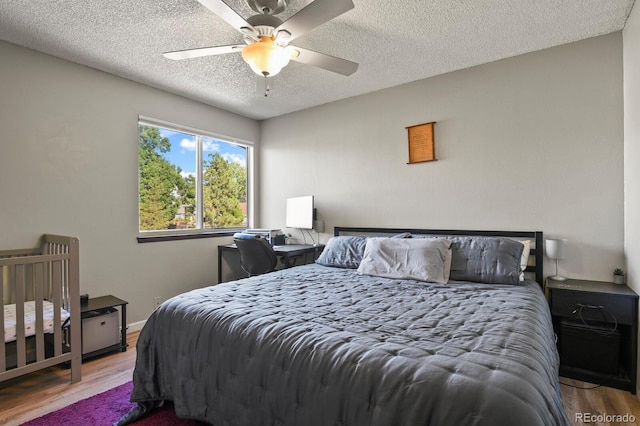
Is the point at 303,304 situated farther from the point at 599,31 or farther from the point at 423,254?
the point at 599,31

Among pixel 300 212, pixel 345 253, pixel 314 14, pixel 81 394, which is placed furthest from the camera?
pixel 300 212

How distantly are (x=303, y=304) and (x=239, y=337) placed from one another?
45 centimetres

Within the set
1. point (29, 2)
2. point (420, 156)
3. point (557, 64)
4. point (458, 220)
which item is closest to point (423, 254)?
point (458, 220)

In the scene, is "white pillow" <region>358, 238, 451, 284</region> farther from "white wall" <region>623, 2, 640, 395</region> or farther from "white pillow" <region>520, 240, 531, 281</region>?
"white wall" <region>623, 2, 640, 395</region>

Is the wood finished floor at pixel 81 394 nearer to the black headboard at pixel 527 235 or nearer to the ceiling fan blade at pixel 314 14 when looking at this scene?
the black headboard at pixel 527 235

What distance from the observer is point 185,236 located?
12.2 feet

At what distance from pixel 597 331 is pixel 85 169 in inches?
163

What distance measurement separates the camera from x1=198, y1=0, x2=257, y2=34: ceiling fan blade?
5.20ft

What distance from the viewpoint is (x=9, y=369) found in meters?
2.14

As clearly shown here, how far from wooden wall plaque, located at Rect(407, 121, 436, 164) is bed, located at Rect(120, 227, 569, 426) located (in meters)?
1.02

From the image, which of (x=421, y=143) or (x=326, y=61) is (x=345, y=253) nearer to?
(x=421, y=143)

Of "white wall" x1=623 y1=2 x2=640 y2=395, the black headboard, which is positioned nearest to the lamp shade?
the black headboard

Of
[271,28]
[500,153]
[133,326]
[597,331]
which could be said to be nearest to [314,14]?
[271,28]

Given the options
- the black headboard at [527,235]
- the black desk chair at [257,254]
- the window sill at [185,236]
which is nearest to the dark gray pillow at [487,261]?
the black headboard at [527,235]
